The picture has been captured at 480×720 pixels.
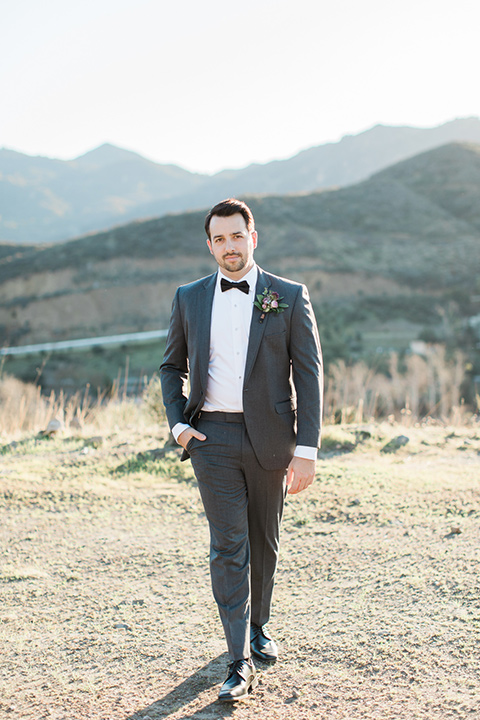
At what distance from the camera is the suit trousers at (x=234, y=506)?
7.90 ft

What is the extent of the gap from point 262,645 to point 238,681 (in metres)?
0.32

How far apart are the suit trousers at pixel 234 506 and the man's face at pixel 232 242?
0.62 meters

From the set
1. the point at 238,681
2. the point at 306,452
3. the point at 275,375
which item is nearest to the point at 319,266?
the point at 275,375

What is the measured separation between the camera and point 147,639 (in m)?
2.84

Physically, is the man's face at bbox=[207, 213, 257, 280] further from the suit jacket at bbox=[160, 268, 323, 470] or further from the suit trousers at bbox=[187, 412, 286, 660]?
the suit trousers at bbox=[187, 412, 286, 660]

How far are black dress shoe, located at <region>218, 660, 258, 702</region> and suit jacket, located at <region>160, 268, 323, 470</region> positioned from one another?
2.50 ft

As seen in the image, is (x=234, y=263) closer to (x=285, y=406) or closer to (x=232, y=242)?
(x=232, y=242)

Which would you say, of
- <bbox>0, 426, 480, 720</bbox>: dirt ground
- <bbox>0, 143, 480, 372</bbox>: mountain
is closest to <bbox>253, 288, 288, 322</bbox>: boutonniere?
<bbox>0, 426, 480, 720</bbox>: dirt ground

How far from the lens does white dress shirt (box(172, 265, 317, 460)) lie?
98.1 inches

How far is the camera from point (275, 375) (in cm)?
247

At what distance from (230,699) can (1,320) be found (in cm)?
3731

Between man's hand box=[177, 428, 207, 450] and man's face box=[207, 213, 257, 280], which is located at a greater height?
man's face box=[207, 213, 257, 280]

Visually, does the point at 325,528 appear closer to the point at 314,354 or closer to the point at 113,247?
the point at 314,354

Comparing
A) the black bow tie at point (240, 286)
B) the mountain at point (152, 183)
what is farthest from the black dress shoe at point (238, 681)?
the mountain at point (152, 183)
